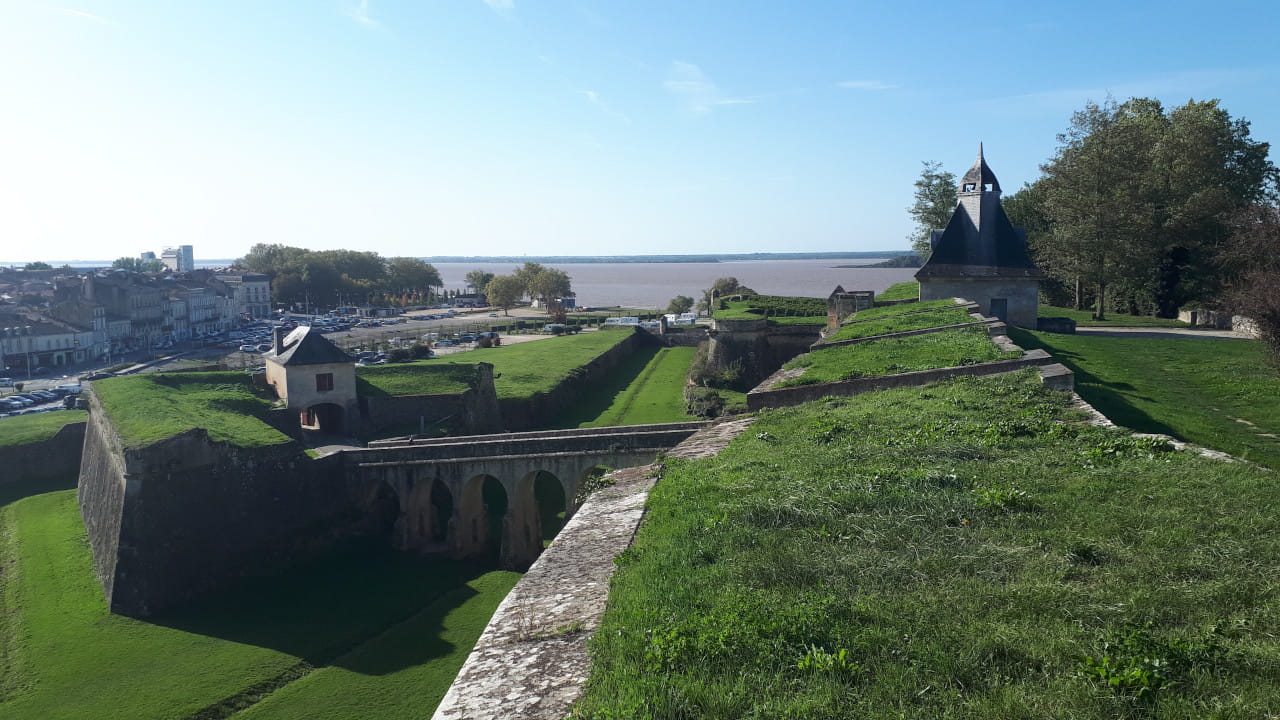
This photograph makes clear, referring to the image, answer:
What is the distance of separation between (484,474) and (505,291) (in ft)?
253

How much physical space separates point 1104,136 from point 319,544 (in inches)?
A: 1290

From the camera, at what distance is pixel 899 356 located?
17656mm

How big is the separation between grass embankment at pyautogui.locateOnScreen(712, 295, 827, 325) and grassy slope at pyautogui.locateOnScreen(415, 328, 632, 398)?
8421 mm

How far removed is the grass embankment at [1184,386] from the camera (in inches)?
474

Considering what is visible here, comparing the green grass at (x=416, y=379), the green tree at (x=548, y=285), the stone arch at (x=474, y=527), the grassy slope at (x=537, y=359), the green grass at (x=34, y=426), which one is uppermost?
the green tree at (x=548, y=285)

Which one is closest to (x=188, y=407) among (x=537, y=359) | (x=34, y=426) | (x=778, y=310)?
(x=34, y=426)

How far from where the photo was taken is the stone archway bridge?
21562mm

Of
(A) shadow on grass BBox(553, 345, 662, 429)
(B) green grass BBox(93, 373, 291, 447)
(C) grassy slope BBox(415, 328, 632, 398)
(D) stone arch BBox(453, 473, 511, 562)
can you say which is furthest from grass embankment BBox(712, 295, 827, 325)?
(B) green grass BBox(93, 373, 291, 447)

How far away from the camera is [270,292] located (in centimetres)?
11200

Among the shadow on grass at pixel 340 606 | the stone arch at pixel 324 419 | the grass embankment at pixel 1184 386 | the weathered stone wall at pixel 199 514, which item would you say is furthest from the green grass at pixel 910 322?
the stone arch at pixel 324 419

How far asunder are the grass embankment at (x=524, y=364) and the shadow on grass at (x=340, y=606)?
11396 millimetres

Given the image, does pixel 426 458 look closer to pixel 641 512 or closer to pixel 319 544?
pixel 319 544

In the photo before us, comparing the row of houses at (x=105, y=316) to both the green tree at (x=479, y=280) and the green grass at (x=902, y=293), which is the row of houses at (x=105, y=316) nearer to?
the green tree at (x=479, y=280)

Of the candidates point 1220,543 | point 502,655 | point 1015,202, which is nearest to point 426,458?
point 502,655
